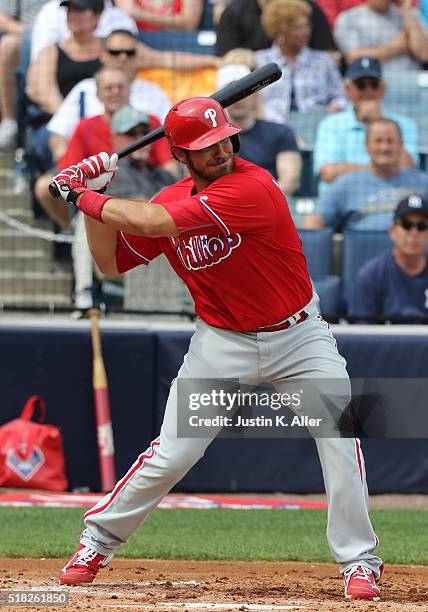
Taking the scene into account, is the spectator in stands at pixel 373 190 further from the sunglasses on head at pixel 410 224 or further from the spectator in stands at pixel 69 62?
the spectator in stands at pixel 69 62

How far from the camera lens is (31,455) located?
762 centimetres

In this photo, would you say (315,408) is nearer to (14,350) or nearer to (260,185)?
(260,185)

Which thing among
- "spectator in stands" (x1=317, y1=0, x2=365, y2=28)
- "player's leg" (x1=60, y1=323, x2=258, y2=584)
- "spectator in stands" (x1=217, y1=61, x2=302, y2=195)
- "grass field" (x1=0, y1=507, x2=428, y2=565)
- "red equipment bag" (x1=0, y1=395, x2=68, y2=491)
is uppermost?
"spectator in stands" (x1=317, y1=0, x2=365, y2=28)

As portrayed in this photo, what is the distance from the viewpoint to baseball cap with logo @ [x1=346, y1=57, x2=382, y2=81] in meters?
9.46

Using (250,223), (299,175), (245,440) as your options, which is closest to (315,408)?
(250,223)

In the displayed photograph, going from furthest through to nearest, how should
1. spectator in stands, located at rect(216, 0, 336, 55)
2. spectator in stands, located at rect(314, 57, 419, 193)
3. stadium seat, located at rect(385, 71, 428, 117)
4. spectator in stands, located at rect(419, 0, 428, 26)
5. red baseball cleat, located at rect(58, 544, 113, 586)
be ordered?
spectator in stands, located at rect(419, 0, 428, 26)
spectator in stands, located at rect(216, 0, 336, 55)
stadium seat, located at rect(385, 71, 428, 117)
spectator in stands, located at rect(314, 57, 419, 193)
red baseball cleat, located at rect(58, 544, 113, 586)

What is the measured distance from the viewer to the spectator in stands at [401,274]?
8.14m

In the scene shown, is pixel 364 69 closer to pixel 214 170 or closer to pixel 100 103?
pixel 100 103

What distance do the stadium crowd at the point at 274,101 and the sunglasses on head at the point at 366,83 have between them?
0.03ft

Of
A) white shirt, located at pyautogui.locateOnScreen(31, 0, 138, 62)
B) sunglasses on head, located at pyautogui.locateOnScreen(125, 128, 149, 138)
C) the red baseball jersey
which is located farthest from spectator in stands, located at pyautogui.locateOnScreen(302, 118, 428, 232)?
the red baseball jersey

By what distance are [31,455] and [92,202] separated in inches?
141

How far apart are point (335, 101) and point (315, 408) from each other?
5793 millimetres

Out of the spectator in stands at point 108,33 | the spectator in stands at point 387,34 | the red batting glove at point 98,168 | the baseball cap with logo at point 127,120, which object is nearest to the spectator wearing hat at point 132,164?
the baseball cap with logo at point 127,120

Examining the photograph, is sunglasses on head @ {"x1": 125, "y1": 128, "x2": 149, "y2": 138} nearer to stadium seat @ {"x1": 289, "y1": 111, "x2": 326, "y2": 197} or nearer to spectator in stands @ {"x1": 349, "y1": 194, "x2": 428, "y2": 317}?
stadium seat @ {"x1": 289, "y1": 111, "x2": 326, "y2": 197}
